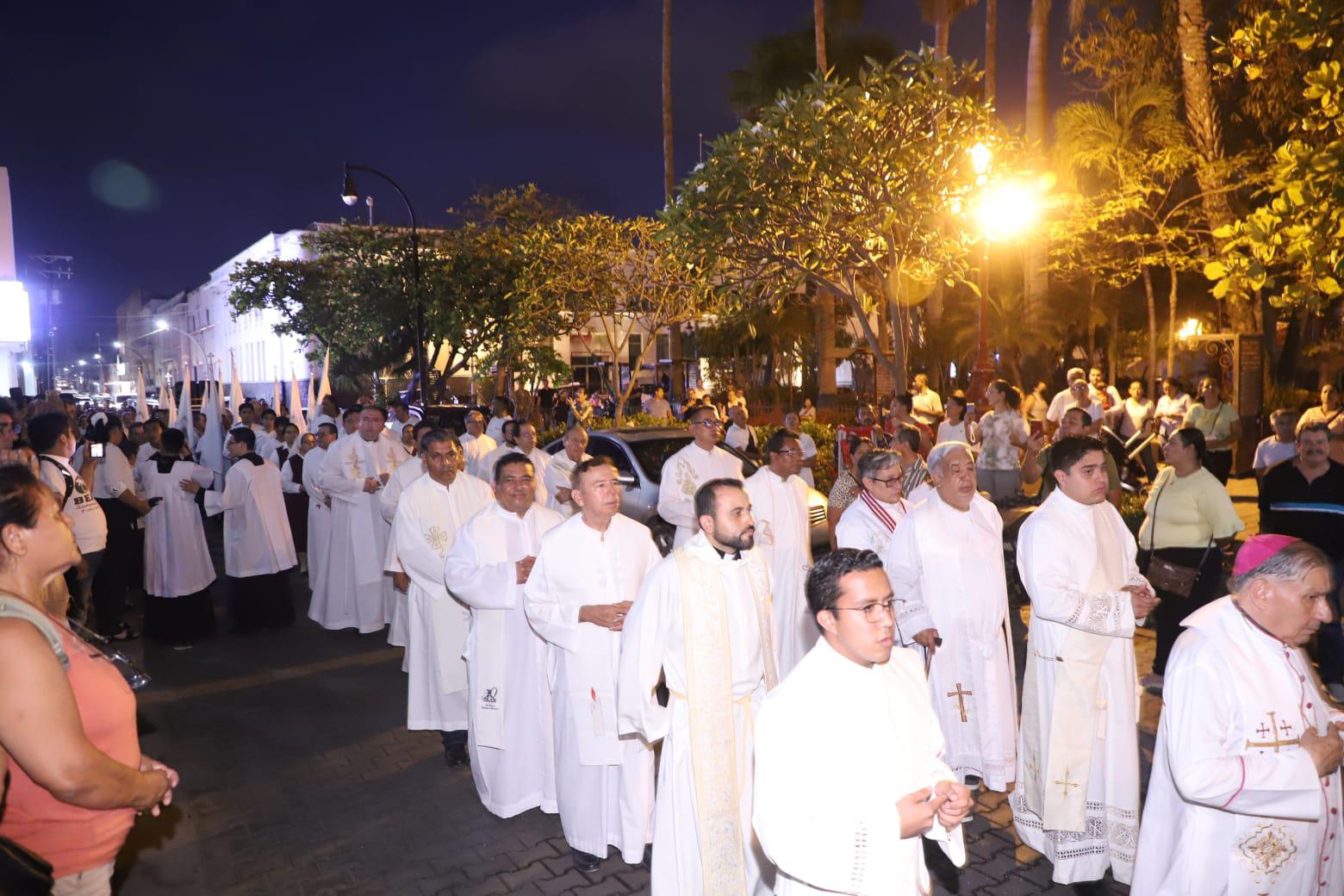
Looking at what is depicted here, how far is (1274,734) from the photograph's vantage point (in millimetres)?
3064

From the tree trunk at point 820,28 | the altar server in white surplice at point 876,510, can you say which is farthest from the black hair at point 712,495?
the tree trunk at point 820,28

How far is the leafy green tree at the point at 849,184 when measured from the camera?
1132cm

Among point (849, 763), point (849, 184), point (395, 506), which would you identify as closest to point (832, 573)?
point (849, 763)

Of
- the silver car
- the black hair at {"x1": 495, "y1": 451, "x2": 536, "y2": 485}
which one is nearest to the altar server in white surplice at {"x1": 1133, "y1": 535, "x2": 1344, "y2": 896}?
the black hair at {"x1": 495, "y1": 451, "x2": 536, "y2": 485}

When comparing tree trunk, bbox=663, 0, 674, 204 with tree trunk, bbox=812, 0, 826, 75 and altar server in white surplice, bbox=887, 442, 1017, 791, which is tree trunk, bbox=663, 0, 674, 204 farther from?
altar server in white surplice, bbox=887, 442, 1017, 791

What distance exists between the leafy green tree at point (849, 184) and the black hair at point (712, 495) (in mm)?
7962

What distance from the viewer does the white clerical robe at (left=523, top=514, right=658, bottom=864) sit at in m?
4.83

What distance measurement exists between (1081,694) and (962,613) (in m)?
0.82

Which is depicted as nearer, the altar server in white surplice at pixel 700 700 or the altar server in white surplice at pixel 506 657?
the altar server in white surplice at pixel 700 700

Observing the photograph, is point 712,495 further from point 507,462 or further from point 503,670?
point 503,670

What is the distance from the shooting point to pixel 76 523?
7.08 m

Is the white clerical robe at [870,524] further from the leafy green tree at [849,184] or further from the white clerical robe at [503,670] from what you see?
the leafy green tree at [849,184]

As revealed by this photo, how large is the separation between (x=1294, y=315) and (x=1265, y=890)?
26.9 metres

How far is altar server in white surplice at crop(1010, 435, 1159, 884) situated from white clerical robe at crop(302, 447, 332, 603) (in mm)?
7512
